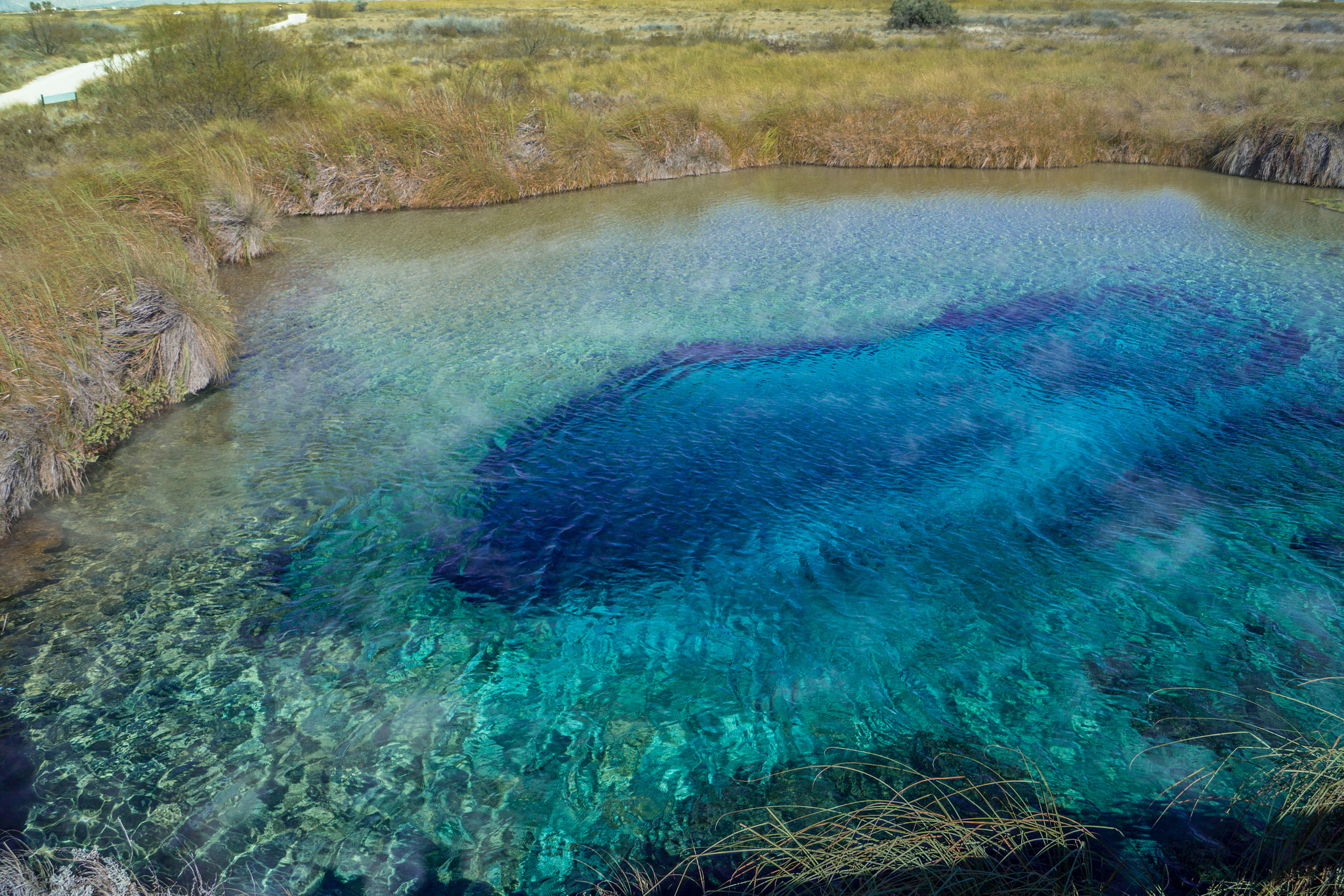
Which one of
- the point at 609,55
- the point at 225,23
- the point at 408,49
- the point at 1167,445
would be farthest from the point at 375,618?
the point at 408,49

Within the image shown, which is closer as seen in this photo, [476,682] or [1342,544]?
[476,682]

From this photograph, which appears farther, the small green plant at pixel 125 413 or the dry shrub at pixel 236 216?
the dry shrub at pixel 236 216

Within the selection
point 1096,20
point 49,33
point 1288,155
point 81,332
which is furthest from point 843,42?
point 49,33

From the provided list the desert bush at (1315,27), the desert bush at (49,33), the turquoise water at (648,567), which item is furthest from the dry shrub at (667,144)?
the desert bush at (1315,27)

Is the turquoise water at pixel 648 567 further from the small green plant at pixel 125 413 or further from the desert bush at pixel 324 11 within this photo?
the desert bush at pixel 324 11

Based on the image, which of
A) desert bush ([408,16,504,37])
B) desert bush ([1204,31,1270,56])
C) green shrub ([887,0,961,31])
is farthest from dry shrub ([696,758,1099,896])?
green shrub ([887,0,961,31])

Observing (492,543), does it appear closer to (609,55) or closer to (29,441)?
(29,441)
